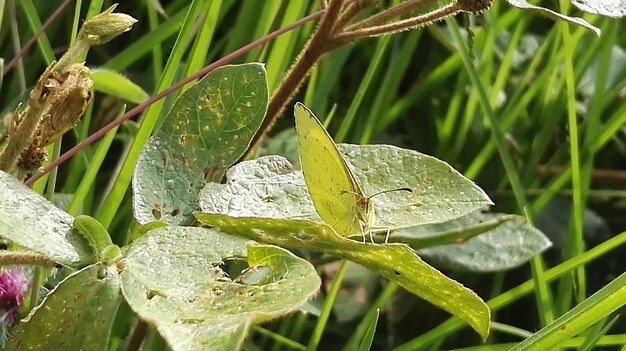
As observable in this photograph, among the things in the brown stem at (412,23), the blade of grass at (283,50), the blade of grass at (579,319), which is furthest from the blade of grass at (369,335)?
the blade of grass at (283,50)

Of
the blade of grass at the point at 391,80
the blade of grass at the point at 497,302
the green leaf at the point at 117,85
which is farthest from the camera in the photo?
the blade of grass at the point at 391,80

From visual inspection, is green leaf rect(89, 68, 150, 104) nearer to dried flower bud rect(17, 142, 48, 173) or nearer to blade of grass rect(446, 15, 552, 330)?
dried flower bud rect(17, 142, 48, 173)

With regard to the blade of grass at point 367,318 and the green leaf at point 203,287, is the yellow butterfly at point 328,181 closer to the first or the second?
the green leaf at point 203,287

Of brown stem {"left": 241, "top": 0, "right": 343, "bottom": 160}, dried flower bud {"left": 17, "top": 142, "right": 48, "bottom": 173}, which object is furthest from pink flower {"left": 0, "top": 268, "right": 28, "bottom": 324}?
brown stem {"left": 241, "top": 0, "right": 343, "bottom": 160}

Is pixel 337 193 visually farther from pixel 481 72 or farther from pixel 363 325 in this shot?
pixel 481 72

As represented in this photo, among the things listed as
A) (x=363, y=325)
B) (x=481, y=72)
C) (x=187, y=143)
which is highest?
(x=187, y=143)

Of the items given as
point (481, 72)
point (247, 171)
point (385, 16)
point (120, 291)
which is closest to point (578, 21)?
point (385, 16)
